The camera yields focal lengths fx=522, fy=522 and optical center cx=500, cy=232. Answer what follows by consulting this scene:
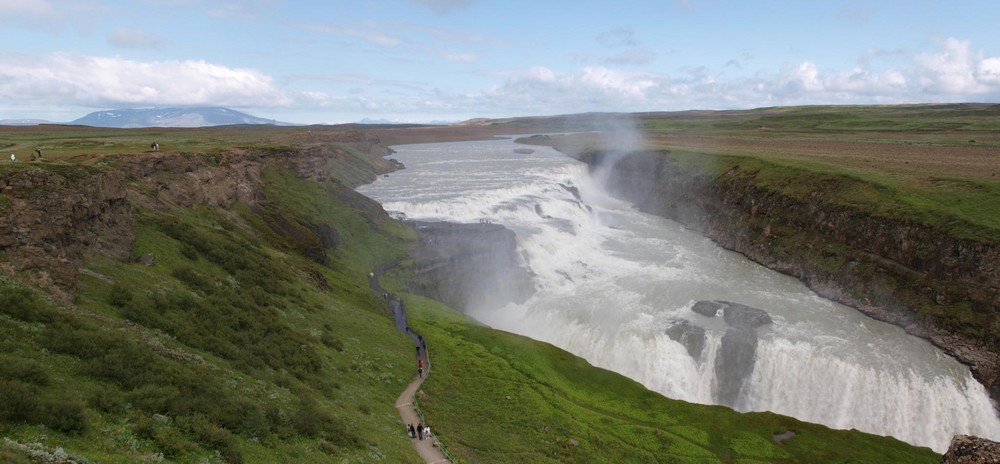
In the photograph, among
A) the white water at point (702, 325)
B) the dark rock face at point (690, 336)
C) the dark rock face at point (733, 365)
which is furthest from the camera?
the dark rock face at point (690, 336)

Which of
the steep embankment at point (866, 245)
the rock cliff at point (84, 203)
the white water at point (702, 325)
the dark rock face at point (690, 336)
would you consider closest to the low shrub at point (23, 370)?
the rock cliff at point (84, 203)

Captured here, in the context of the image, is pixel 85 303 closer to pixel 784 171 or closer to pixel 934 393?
pixel 934 393

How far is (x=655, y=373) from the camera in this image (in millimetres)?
41188

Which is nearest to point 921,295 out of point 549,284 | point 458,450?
point 549,284

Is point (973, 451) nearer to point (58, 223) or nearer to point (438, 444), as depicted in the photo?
point (438, 444)

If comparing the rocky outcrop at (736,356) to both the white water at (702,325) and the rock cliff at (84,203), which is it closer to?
the white water at (702,325)

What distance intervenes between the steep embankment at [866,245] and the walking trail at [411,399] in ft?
129

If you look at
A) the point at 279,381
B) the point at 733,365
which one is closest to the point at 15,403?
the point at 279,381

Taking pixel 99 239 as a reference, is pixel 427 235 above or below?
below

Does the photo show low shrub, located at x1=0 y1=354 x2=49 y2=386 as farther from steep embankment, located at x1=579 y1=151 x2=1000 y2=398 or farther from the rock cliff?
steep embankment, located at x1=579 y1=151 x2=1000 y2=398

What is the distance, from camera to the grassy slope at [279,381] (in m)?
15.4

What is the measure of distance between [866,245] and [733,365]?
23.1 m

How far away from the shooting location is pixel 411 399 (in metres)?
30.4

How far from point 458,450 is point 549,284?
109 ft
